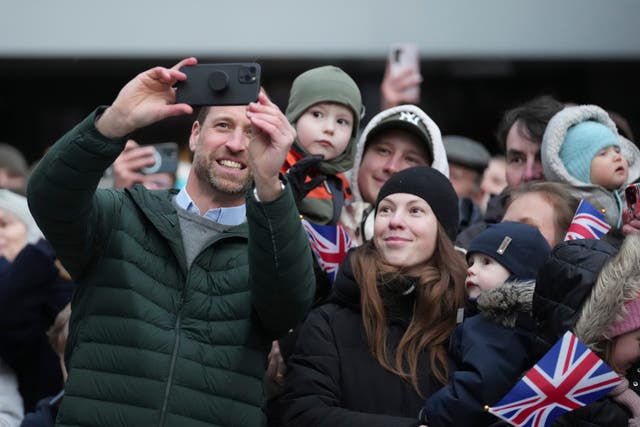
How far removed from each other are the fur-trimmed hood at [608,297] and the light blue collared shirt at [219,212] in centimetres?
115

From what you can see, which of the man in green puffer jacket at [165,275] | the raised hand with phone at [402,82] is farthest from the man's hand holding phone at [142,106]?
the raised hand with phone at [402,82]

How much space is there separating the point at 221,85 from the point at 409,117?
145 cm

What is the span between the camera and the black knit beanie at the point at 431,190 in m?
4.10

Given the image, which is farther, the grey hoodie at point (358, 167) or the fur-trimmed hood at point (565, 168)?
the grey hoodie at point (358, 167)

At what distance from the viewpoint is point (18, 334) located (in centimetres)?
482

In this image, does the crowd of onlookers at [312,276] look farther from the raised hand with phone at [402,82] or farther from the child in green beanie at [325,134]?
the raised hand with phone at [402,82]

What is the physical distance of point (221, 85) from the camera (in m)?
3.37

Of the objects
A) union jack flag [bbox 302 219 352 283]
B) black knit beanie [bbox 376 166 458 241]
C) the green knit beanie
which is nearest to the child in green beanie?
the green knit beanie

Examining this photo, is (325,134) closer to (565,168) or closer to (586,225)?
(565,168)

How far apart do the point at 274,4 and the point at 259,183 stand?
532 centimetres

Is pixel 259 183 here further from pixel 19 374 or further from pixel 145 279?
pixel 19 374

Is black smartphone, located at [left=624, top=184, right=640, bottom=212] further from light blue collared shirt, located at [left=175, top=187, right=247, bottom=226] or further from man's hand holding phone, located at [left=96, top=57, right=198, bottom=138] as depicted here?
man's hand holding phone, located at [left=96, top=57, right=198, bottom=138]

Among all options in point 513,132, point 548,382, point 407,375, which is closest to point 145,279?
point 407,375

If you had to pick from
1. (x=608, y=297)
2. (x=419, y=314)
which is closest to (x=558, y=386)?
(x=608, y=297)
